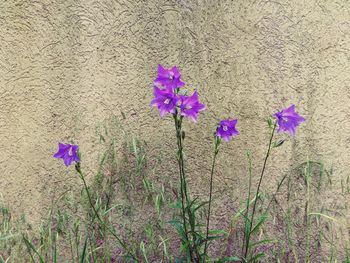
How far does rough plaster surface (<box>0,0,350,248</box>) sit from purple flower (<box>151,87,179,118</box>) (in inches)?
28.8

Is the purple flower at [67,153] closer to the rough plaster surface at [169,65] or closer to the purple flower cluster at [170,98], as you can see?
the purple flower cluster at [170,98]

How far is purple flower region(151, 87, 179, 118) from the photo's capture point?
1.55 meters

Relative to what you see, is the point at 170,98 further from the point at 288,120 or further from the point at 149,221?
the point at 149,221

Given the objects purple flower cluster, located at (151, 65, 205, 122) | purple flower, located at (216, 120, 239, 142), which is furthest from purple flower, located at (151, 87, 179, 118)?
purple flower, located at (216, 120, 239, 142)

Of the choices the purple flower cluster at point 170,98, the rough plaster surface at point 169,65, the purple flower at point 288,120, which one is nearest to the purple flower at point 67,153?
the purple flower cluster at point 170,98

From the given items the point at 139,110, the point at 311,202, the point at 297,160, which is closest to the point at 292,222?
the point at 311,202

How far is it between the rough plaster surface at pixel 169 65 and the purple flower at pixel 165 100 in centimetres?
73

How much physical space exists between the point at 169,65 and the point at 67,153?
2.67ft

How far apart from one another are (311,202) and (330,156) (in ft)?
0.86

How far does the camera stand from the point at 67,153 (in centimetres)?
175

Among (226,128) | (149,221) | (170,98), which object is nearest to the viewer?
(170,98)

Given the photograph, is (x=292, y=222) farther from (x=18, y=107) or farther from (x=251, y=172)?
(x=18, y=107)

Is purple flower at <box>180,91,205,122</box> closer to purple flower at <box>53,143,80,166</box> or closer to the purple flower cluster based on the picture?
the purple flower cluster

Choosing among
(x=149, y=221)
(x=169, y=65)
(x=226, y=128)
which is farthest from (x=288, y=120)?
(x=149, y=221)
